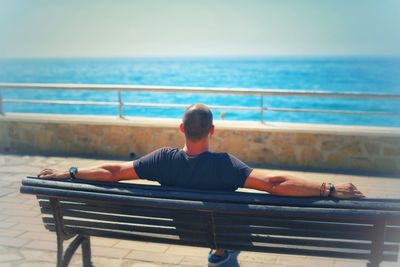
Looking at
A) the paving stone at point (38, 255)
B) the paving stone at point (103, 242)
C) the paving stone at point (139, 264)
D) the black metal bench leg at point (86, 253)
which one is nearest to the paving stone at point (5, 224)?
the paving stone at point (38, 255)

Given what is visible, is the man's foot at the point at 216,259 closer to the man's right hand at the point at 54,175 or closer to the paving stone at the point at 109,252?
the paving stone at the point at 109,252

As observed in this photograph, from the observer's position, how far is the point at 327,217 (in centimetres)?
258

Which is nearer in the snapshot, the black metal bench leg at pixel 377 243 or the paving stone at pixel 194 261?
the black metal bench leg at pixel 377 243

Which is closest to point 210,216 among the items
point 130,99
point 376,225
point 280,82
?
point 376,225

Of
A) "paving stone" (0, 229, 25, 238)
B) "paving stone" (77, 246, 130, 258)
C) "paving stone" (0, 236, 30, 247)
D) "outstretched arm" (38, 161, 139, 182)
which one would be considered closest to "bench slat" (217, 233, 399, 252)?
"outstretched arm" (38, 161, 139, 182)

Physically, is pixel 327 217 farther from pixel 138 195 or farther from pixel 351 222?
pixel 138 195

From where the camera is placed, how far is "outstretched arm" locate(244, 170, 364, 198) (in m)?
2.66

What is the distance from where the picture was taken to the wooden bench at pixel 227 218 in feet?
8.60

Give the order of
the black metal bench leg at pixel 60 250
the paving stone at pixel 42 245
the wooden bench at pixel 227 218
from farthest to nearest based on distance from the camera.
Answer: the paving stone at pixel 42 245 < the black metal bench leg at pixel 60 250 < the wooden bench at pixel 227 218

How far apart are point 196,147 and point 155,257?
1412mm

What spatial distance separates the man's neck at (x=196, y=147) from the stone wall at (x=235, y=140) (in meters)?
4.45

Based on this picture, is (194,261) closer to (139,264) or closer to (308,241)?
(139,264)

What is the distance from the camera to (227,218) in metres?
2.84

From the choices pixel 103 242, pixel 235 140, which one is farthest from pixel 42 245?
pixel 235 140
